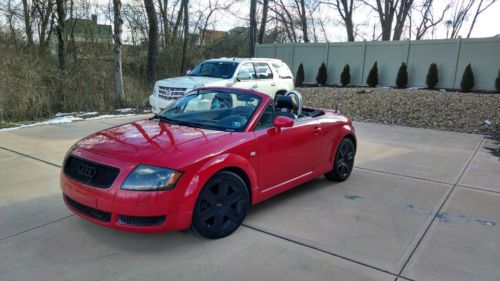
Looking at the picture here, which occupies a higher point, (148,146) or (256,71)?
(256,71)

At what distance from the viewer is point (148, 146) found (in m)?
3.69

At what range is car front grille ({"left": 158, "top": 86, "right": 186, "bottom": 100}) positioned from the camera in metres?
10.4

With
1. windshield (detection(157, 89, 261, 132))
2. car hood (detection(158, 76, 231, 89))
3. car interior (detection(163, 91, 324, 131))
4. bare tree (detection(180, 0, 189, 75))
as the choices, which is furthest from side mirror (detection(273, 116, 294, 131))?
bare tree (detection(180, 0, 189, 75))

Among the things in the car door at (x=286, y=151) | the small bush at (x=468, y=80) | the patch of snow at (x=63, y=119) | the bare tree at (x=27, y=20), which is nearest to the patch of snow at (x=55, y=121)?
the patch of snow at (x=63, y=119)

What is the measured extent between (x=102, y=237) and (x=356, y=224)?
8.52 feet

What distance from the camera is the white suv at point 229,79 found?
10.6 metres

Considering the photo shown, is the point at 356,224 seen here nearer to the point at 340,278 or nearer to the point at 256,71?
the point at 340,278

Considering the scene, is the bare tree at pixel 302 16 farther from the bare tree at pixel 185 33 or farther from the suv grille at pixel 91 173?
the suv grille at pixel 91 173

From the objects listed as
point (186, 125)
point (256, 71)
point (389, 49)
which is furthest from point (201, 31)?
point (186, 125)

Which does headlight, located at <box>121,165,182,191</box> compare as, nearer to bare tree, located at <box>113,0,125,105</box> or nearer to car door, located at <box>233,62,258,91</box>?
car door, located at <box>233,62,258,91</box>

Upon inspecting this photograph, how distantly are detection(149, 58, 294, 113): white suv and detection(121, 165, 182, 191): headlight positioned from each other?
6970mm

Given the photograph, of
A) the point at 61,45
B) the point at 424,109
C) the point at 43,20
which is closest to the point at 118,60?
the point at 61,45

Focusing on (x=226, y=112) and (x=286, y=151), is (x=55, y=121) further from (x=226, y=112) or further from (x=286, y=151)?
(x=286, y=151)

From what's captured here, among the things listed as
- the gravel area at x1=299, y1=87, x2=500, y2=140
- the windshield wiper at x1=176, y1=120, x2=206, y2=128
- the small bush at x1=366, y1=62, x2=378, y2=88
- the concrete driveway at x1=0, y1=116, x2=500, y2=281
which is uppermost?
the small bush at x1=366, y1=62, x2=378, y2=88
